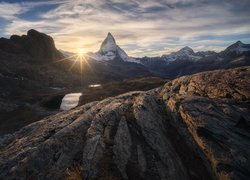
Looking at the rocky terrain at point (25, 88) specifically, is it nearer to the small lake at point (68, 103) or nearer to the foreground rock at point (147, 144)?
the small lake at point (68, 103)

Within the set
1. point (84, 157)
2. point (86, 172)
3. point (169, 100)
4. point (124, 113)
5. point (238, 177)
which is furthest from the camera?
point (169, 100)

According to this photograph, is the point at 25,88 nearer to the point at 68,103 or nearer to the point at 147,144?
the point at 68,103

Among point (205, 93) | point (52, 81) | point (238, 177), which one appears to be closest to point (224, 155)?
point (238, 177)

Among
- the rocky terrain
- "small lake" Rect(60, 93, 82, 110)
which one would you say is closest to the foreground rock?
the rocky terrain

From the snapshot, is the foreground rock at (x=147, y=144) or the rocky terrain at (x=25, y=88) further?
the rocky terrain at (x=25, y=88)

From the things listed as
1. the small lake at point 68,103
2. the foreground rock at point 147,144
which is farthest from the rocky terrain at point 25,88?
the foreground rock at point 147,144

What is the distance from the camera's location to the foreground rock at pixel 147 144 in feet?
51.6

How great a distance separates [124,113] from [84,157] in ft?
23.1

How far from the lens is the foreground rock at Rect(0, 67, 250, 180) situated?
15.7 meters

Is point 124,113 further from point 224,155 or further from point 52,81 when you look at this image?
point 52,81

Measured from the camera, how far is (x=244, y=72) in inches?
1036

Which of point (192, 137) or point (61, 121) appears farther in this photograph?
point (61, 121)

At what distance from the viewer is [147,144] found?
1858 centimetres

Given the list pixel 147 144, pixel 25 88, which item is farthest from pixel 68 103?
pixel 25 88
